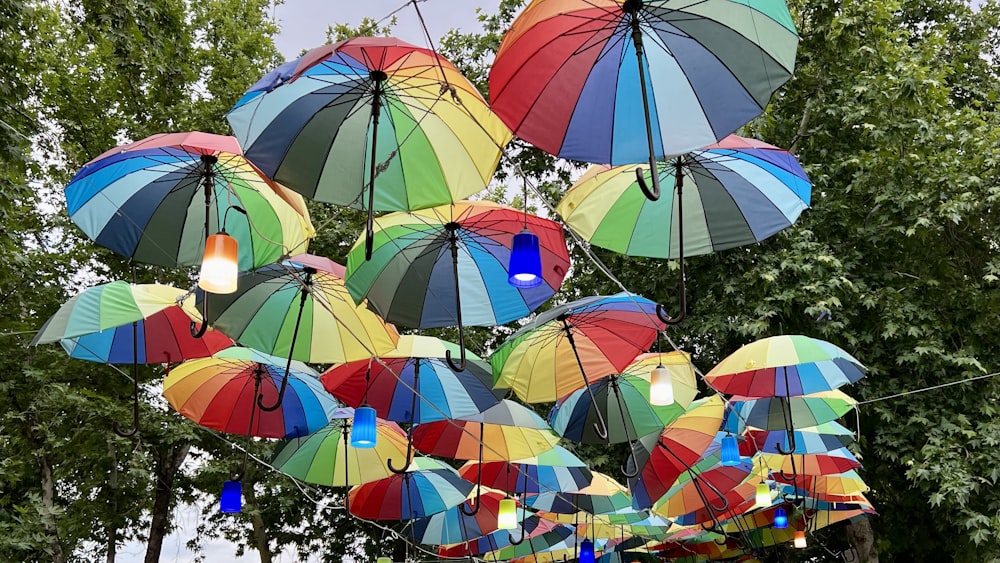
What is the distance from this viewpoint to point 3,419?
981 cm

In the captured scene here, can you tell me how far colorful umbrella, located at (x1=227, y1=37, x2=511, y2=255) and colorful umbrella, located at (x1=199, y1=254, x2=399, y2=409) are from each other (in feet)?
3.62

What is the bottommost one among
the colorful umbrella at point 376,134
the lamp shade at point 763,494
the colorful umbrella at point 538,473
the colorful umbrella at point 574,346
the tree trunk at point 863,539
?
the tree trunk at point 863,539

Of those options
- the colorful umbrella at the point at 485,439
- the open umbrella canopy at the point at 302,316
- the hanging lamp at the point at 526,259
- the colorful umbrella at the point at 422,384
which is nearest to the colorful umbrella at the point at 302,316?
the open umbrella canopy at the point at 302,316

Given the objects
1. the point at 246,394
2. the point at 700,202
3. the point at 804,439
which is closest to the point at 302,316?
the point at 246,394

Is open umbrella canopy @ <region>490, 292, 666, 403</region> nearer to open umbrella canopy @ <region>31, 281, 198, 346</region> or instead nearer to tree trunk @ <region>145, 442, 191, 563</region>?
open umbrella canopy @ <region>31, 281, 198, 346</region>

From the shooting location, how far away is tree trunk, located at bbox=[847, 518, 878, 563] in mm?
10234

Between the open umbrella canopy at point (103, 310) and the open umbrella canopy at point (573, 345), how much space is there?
2135 millimetres

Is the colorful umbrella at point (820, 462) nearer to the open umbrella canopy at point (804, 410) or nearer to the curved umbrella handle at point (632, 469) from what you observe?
the open umbrella canopy at point (804, 410)

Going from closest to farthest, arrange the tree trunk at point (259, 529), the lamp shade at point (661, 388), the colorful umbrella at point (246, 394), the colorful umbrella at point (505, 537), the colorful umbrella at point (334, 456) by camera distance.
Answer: the lamp shade at point (661, 388)
the colorful umbrella at point (246, 394)
the colorful umbrella at point (334, 456)
the colorful umbrella at point (505, 537)
the tree trunk at point (259, 529)

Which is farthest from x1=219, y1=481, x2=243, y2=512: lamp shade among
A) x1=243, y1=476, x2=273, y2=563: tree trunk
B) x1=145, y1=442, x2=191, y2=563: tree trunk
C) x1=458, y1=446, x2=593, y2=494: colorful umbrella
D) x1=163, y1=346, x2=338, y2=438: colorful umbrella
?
x1=243, y1=476, x2=273, y2=563: tree trunk

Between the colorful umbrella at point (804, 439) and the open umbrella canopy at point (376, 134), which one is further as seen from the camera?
the colorful umbrella at point (804, 439)

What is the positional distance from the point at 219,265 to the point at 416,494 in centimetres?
500

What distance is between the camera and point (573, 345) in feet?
16.8

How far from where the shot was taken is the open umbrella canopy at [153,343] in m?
5.55
